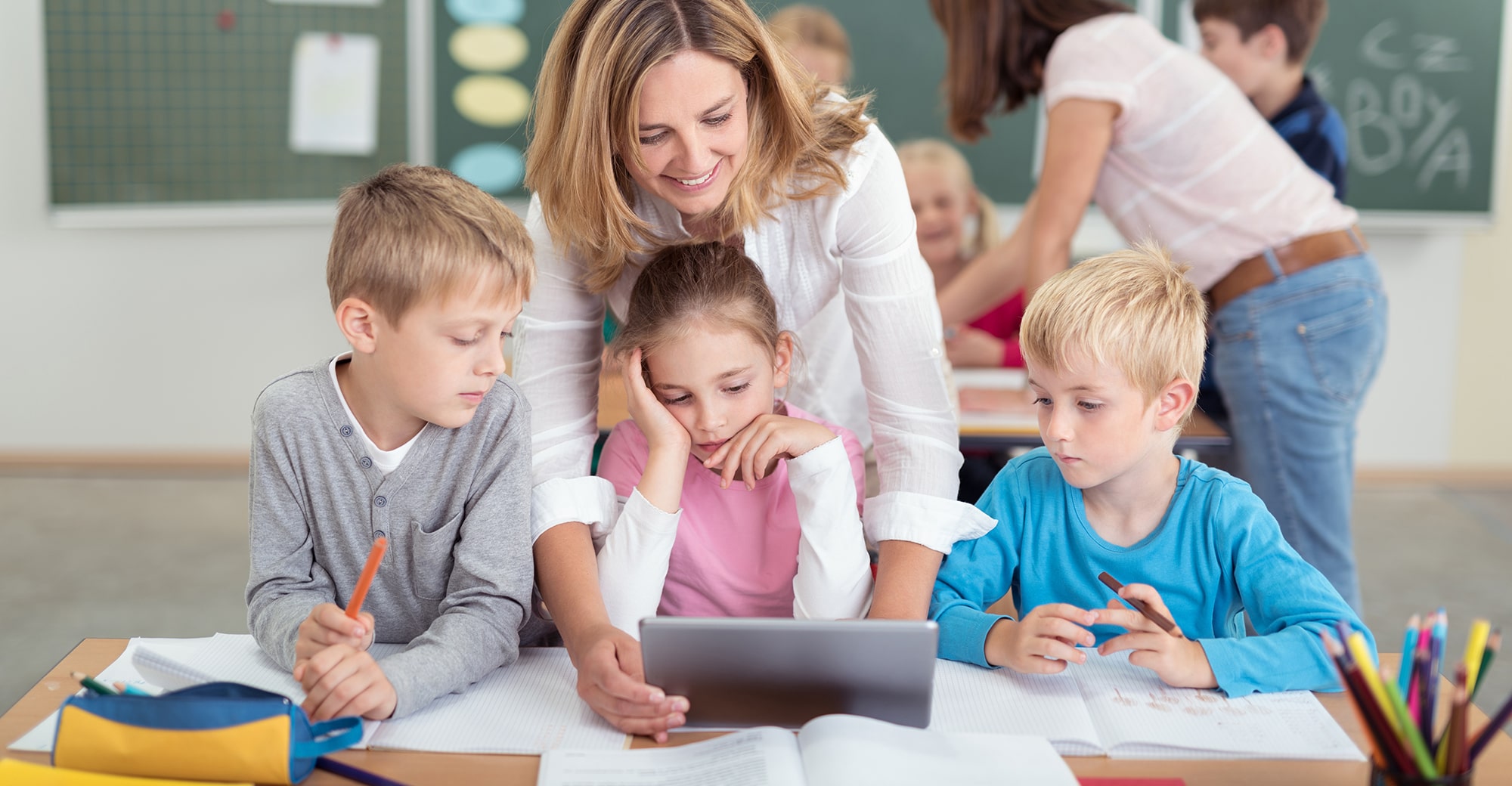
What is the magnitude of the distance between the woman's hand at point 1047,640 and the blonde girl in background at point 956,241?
6.11 feet

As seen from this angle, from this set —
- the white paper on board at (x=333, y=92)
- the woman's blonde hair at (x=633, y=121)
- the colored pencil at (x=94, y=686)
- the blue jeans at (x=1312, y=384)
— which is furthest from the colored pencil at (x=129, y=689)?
the white paper on board at (x=333, y=92)

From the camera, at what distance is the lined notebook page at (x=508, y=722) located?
99 centimetres

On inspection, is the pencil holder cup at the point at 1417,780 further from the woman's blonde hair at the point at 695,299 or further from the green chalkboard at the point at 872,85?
the green chalkboard at the point at 872,85

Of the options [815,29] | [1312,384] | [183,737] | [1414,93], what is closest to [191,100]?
[815,29]

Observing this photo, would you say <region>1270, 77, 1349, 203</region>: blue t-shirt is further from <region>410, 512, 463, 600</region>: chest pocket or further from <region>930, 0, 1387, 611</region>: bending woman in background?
<region>410, 512, 463, 600</region>: chest pocket

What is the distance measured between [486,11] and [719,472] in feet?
9.87

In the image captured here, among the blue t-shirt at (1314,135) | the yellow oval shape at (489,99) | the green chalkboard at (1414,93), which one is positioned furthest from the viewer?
the yellow oval shape at (489,99)

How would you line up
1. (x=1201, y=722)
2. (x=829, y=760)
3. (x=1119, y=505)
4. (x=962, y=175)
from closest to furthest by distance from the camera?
1. (x=829, y=760)
2. (x=1201, y=722)
3. (x=1119, y=505)
4. (x=962, y=175)

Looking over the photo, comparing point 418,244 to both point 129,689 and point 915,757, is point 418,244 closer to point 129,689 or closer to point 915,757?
point 129,689

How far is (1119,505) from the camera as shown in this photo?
1.29 metres

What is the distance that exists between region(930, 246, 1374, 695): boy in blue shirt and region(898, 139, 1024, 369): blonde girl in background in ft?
5.31

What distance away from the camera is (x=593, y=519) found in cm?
131

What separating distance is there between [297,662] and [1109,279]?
2.84 feet

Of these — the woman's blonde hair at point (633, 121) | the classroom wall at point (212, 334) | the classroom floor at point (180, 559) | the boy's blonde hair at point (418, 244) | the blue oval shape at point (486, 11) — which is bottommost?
the classroom floor at point (180, 559)
